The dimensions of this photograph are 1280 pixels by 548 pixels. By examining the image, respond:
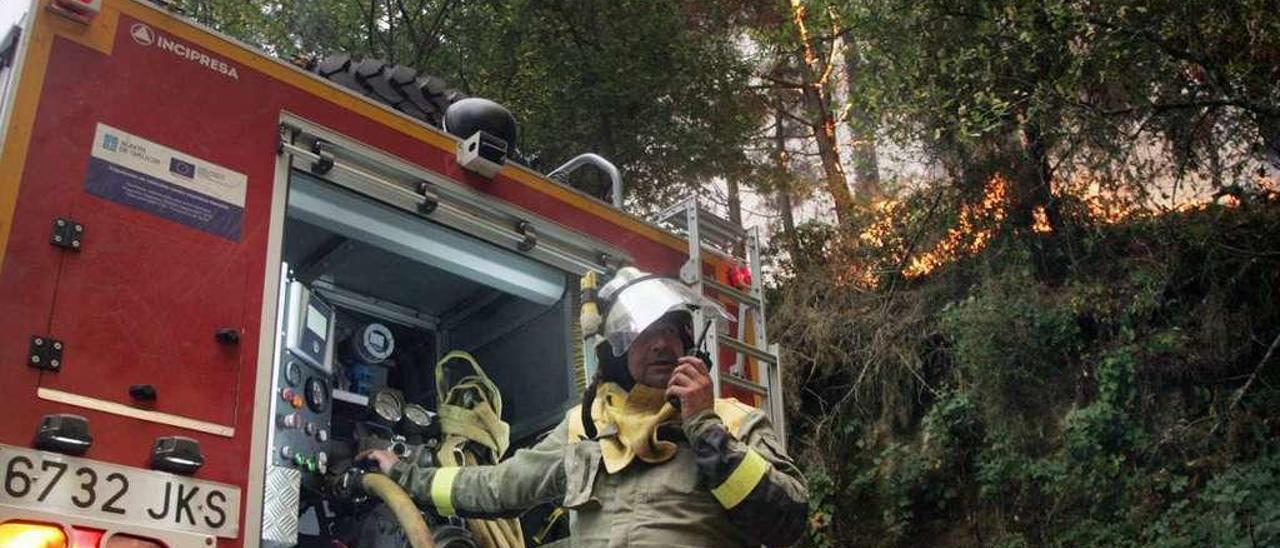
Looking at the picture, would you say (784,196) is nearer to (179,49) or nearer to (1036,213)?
(1036,213)

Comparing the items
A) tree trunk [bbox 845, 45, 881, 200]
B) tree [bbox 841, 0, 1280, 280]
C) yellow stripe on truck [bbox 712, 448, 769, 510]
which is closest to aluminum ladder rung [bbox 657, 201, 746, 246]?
yellow stripe on truck [bbox 712, 448, 769, 510]

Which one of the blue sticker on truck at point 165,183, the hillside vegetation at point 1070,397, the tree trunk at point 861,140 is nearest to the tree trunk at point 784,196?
the tree trunk at point 861,140

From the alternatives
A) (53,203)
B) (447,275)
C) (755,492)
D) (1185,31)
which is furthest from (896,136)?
(53,203)

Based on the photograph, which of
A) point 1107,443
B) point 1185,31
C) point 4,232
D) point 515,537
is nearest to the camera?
point 4,232

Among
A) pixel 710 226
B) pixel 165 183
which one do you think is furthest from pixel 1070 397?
pixel 165 183

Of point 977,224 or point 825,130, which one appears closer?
point 977,224

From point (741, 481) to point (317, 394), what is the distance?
163 cm

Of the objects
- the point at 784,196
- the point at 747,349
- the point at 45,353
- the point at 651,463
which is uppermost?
the point at 784,196

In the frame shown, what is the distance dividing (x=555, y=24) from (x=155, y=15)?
7.16 m

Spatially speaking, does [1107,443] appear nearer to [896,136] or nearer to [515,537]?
[896,136]

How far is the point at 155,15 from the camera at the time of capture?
2799 millimetres

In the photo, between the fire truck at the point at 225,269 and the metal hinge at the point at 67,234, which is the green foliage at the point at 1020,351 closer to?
the fire truck at the point at 225,269

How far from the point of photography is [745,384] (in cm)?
402

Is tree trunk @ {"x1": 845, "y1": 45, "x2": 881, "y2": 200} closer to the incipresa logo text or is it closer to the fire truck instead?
the fire truck
